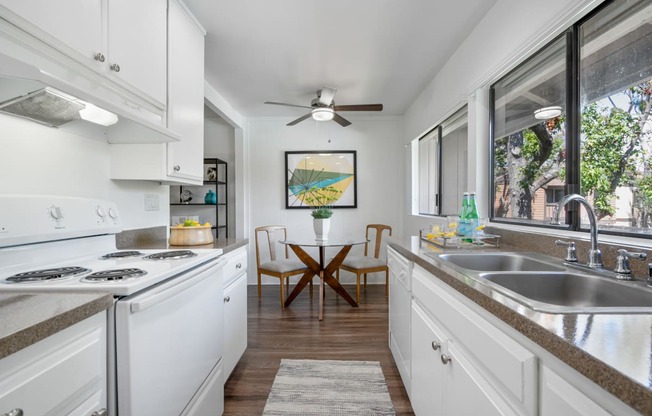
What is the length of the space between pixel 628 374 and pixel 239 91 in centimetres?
357

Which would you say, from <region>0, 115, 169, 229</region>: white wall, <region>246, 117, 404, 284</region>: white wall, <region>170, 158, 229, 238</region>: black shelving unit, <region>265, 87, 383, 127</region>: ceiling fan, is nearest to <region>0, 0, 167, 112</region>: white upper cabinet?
<region>0, 115, 169, 229</region>: white wall

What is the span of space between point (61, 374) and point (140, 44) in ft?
5.03

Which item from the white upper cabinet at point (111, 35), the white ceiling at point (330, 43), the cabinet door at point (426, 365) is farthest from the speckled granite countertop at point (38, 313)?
the white ceiling at point (330, 43)

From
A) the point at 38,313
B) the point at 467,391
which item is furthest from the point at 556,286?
the point at 38,313

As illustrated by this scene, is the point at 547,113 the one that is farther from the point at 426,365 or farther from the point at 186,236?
the point at 186,236

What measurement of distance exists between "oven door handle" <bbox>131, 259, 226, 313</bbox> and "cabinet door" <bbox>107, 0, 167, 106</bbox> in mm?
963

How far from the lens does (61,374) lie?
0.68 meters

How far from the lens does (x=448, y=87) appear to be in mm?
2670

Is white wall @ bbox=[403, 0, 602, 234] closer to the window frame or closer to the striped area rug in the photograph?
the window frame

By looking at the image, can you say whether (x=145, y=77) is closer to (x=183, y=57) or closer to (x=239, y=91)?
(x=183, y=57)

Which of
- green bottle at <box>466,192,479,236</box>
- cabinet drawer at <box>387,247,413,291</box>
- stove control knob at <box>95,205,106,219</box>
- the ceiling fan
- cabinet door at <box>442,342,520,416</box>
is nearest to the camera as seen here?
cabinet door at <box>442,342,520,416</box>

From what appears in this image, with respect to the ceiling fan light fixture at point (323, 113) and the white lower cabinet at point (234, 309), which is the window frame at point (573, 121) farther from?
the ceiling fan light fixture at point (323, 113)

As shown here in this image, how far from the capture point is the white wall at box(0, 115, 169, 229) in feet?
3.90

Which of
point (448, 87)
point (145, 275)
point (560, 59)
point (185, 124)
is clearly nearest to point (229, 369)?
point (145, 275)
